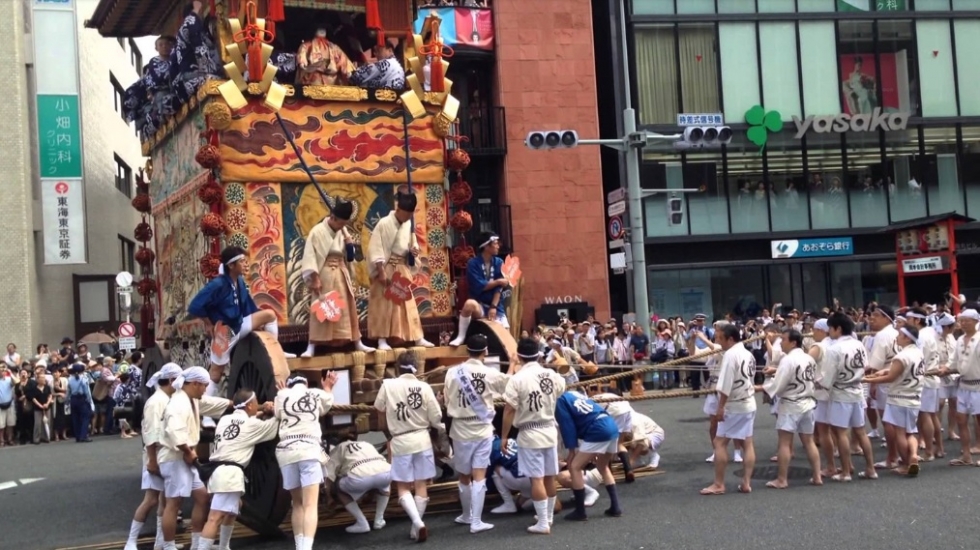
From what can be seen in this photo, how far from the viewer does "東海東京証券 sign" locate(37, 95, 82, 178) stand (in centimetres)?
2741

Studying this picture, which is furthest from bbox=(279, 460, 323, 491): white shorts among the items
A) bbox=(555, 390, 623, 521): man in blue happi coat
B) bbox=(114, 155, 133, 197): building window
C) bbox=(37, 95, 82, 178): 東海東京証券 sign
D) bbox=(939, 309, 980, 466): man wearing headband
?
bbox=(114, 155, 133, 197): building window

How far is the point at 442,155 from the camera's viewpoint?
10906 millimetres

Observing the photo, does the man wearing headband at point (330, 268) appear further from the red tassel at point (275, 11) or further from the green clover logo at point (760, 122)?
the green clover logo at point (760, 122)

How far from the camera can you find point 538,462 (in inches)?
369

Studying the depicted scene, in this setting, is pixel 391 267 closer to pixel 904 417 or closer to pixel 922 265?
pixel 904 417

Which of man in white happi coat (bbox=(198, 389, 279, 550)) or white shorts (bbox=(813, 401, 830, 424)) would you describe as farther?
white shorts (bbox=(813, 401, 830, 424))

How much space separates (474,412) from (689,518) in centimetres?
218

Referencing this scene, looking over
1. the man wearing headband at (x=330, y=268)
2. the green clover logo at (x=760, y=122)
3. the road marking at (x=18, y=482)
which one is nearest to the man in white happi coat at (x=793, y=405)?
the man wearing headband at (x=330, y=268)

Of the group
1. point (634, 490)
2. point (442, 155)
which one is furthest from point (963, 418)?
point (442, 155)

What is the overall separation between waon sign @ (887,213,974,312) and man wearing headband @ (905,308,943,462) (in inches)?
314

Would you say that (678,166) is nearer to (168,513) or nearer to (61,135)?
(61,135)

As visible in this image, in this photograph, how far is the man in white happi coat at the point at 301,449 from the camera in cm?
849

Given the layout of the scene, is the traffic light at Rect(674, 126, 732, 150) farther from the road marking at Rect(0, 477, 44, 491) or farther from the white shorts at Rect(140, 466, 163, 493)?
the white shorts at Rect(140, 466, 163, 493)

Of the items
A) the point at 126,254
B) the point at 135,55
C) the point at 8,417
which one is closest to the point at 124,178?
the point at 126,254
